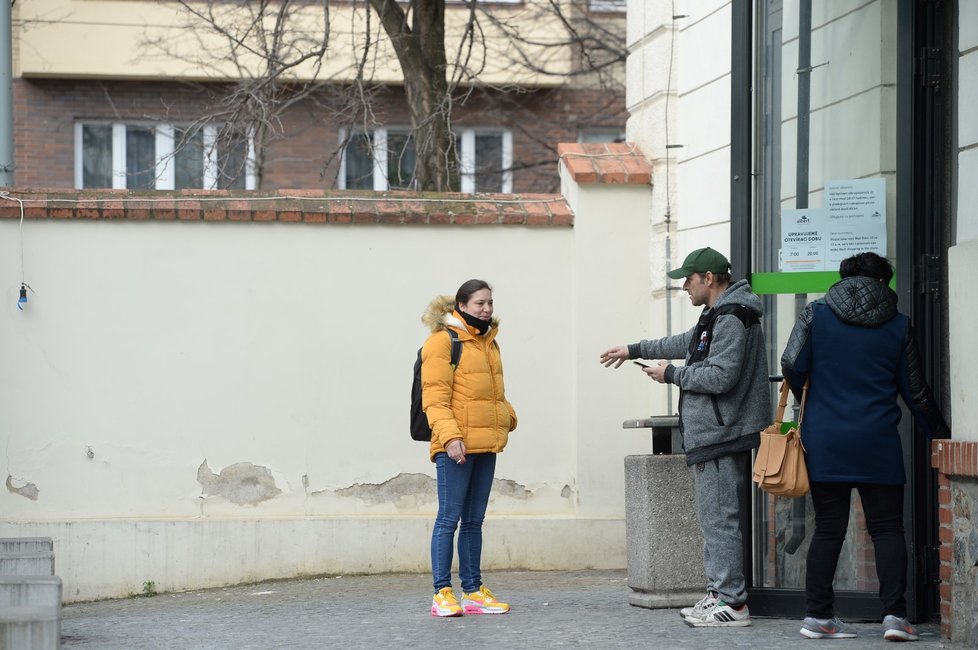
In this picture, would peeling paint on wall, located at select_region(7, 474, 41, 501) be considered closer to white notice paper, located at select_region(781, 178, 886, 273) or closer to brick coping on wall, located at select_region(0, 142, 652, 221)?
brick coping on wall, located at select_region(0, 142, 652, 221)

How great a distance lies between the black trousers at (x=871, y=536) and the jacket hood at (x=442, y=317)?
81.6 inches

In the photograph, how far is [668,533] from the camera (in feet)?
26.4

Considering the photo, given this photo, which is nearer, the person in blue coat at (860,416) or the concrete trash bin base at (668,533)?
the person in blue coat at (860,416)

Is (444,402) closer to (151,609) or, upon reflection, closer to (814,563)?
(814,563)

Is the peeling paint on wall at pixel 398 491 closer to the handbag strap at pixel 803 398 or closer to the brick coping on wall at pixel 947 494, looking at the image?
the handbag strap at pixel 803 398

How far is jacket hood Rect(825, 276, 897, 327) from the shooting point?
22.5 ft

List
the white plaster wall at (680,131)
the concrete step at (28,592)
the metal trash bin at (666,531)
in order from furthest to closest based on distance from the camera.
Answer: the white plaster wall at (680,131) < the metal trash bin at (666,531) < the concrete step at (28,592)

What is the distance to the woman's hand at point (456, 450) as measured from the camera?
7656 mm

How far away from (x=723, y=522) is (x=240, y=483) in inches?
158

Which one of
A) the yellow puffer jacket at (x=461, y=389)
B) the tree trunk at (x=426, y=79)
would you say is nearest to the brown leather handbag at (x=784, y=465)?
the yellow puffer jacket at (x=461, y=389)

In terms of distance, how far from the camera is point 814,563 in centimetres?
699

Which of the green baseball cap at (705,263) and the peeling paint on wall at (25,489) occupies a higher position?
the green baseball cap at (705,263)

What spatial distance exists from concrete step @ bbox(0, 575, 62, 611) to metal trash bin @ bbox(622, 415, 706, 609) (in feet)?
11.3

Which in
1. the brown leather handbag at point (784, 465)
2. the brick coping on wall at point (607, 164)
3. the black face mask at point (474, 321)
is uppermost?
the brick coping on wall at point (607, 164)
